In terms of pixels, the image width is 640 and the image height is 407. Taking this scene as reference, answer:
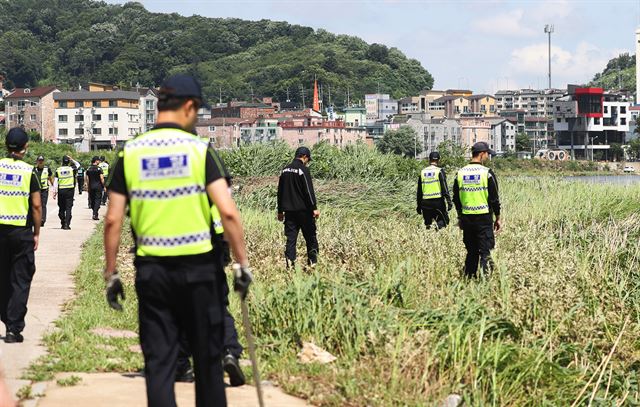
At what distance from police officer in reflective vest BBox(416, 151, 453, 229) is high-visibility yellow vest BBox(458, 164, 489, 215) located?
4.76 metres

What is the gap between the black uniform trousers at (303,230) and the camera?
46.0 ft

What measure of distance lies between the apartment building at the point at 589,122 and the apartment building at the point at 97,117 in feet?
201

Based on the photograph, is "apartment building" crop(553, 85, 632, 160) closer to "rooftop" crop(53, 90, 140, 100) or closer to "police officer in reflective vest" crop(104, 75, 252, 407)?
"rooftop" crop(53, 90, 140, 100)

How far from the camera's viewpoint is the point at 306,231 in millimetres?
14078

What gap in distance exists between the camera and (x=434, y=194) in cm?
1809

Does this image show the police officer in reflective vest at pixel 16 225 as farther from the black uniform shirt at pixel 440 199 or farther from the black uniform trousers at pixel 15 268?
the black uniform shirt at pixel 440 199

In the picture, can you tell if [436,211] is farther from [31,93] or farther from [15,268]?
[31,93]

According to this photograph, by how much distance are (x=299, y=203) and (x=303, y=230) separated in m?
A: 0.39

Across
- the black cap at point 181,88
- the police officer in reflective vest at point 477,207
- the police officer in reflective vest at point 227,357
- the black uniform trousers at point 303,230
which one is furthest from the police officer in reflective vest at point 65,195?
the black cap at point 181,88

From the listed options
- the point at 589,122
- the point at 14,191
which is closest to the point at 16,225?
the point at 14,191

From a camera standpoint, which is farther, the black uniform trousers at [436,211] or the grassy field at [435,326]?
the black uniform trousers at [436,211]

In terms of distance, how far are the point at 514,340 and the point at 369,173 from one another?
2420cm

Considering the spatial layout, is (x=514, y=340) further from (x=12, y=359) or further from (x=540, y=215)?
(x=540, y=215)

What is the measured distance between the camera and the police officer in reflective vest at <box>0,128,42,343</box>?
962cm
